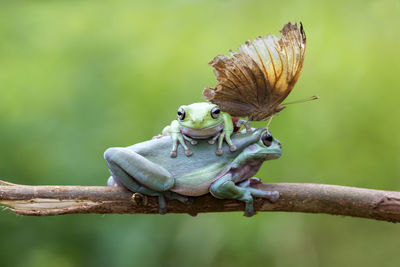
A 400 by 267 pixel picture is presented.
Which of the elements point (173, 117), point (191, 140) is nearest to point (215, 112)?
point (191, 140)

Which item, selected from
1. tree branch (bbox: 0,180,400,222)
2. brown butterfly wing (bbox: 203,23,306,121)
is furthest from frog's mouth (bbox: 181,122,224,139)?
tree branch (bbox: 0,180,400,222)

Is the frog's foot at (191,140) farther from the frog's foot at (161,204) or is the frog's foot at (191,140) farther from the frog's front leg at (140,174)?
the frog's foot at (161,204)

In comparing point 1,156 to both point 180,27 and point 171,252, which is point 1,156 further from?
point 180,27

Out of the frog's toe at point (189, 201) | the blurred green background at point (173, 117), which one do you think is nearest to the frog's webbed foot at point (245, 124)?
the frog's toe at point (189, 201)

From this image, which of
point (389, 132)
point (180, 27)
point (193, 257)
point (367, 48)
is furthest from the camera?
point (180, 27)

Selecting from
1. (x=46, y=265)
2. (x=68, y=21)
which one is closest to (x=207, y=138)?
(x=46, y=265)

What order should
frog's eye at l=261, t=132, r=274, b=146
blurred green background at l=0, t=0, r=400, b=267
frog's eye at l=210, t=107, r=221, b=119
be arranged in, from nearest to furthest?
frog's eye at l=210, t=107, r=221, b=119 < frog's eye at l=261, t=132, r=274, b=146 < blurred green background at l=0, t=0, r=400, b=267

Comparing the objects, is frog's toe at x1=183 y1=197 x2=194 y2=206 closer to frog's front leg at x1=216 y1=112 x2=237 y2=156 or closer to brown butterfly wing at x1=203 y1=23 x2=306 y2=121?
frog's front leg at x1=216 y1=112 x2=237 y2=156
